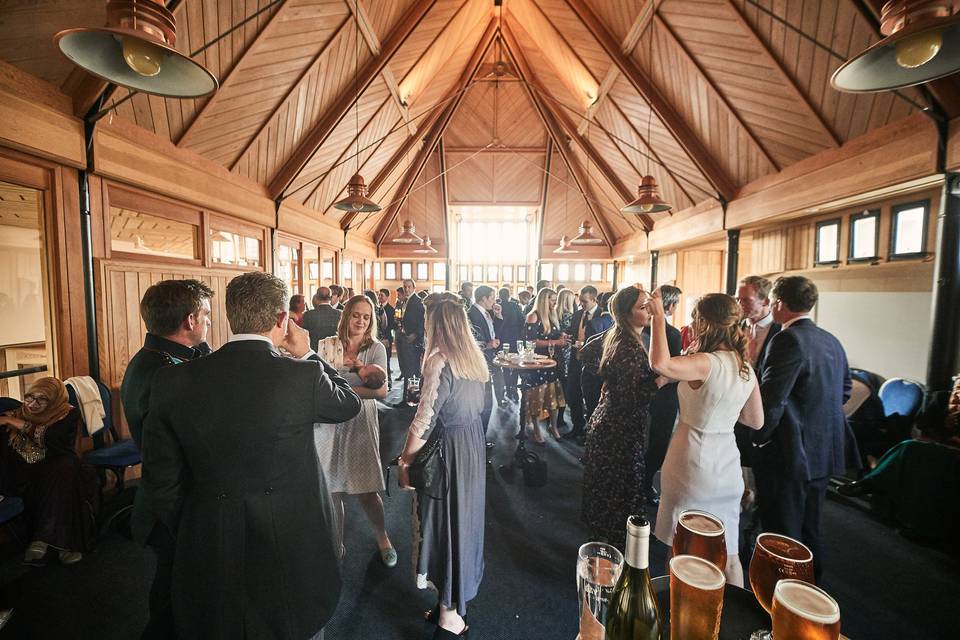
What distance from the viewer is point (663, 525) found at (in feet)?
7.45

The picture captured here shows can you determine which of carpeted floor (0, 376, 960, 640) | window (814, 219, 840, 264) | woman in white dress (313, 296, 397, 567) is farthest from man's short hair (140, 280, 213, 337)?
window (814, 219, 840, 264)

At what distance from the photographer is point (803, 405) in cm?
254

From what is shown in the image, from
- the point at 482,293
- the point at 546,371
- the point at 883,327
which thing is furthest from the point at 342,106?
the point at 883,327

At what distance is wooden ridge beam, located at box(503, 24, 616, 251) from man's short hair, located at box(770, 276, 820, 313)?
863cm

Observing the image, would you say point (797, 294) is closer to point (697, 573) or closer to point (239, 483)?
point (697, 573)

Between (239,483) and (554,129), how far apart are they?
12.6 m

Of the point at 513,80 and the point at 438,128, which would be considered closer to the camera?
the point at 513,80

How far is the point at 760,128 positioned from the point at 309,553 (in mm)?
7238

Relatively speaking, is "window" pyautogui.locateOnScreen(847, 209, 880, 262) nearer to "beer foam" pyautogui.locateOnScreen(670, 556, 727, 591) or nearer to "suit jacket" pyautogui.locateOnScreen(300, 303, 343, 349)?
"beer foam" pyautogui.locateOnScreen(670, 556, 727, 591)

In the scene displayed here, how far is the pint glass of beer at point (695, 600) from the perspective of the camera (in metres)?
0.78

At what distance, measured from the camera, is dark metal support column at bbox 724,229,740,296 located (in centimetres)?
761

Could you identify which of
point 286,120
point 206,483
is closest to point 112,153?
point 286,120

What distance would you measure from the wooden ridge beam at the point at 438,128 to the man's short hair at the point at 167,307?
9.25 m

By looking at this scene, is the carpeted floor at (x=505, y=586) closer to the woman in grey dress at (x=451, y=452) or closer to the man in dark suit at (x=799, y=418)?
the woman in grey dress at (x=451, y=452)
